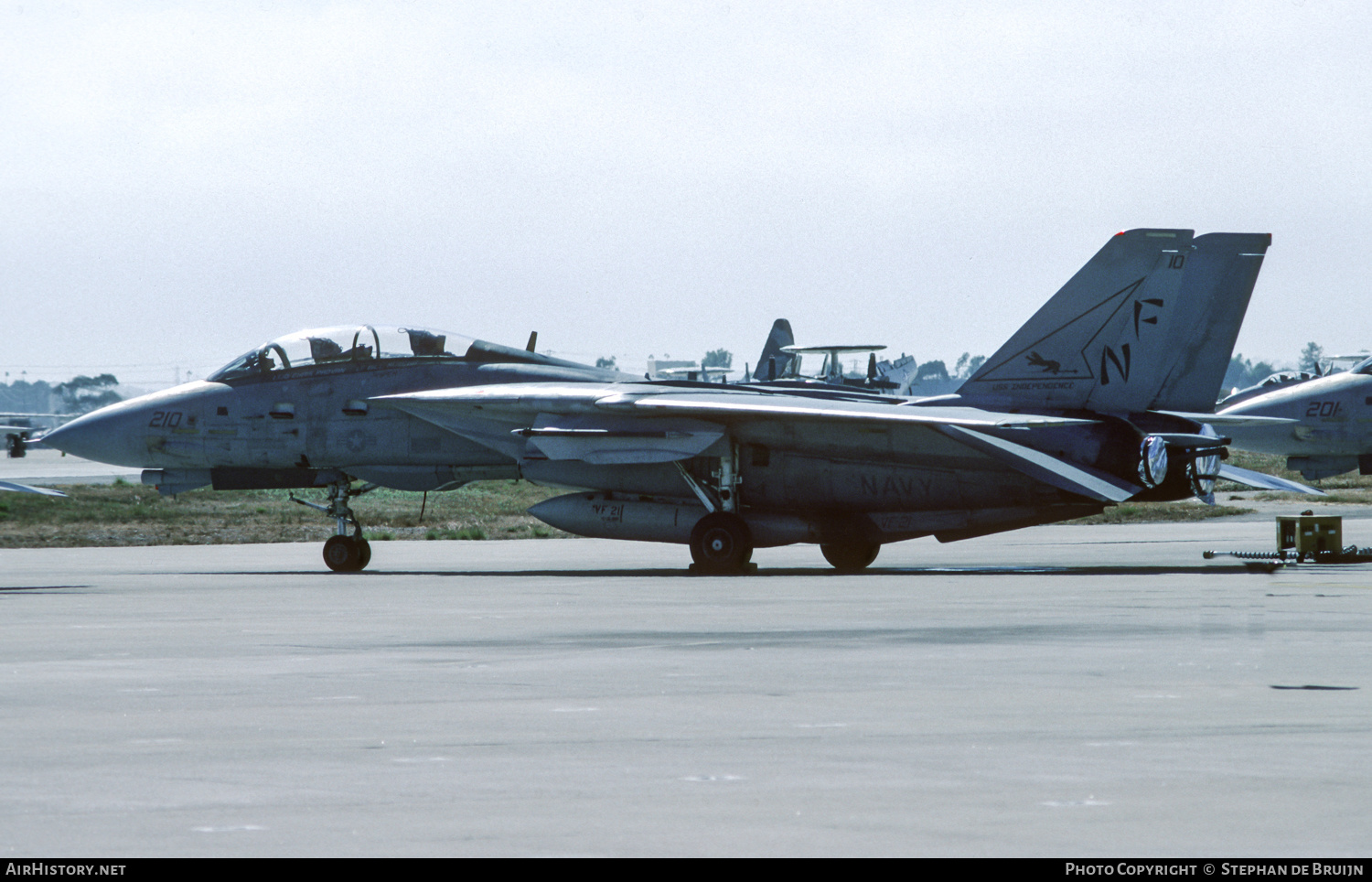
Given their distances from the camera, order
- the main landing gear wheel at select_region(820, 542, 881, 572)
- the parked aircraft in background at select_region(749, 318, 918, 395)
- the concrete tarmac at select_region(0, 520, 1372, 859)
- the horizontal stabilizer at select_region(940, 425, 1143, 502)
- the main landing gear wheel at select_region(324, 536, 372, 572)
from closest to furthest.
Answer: the concrete tarmac at select_region(0, 520, 1372, 859), the horizontal stabilizer at select_region(940, 425, 1143, 502), the main landing gear wheel at select_region(820, 542, 881, 572), the main landing gear wheel at select_region(324, 536, 372, 572), the parked aircraft in background at select_region(749, 318, 918, 395)

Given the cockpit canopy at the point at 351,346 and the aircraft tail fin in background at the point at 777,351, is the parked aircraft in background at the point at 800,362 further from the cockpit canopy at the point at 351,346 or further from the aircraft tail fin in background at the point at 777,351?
the cockpit canopy at the point at 351,346

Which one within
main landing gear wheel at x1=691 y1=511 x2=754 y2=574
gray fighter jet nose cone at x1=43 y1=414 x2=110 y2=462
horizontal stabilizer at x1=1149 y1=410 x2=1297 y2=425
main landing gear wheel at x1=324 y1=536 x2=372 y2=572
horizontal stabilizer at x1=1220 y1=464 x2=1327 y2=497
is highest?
horizontal stabilizer at x1=1149 y1=410 x2=1297 y2=425

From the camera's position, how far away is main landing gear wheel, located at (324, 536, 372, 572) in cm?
2212

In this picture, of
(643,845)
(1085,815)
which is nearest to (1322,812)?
(1085,815)

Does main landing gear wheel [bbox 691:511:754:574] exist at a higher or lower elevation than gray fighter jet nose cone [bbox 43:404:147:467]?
lower

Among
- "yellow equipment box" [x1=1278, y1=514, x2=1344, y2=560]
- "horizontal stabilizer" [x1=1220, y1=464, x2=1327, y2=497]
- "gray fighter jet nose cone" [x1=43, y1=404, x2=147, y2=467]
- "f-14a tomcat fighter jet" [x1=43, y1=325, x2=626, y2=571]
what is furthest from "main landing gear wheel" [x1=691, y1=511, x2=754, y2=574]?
"gray fighter jet nose cone" [x1=43, y1=404, x2=147, y2=467]

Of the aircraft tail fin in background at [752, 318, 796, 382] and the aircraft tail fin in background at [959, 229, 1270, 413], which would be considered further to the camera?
the aircraft tail fin in background at [752, 318, 796, 382]

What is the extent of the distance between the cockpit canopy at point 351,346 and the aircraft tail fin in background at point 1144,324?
7.96 m

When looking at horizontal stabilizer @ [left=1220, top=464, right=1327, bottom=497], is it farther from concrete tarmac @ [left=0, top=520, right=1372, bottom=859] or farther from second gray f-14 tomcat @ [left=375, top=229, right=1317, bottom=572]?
concrete tarmac @ [left=0, top=520, right=1372, bottom=859]

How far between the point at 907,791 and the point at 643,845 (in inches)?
48.7

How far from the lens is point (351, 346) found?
2300 centimetres

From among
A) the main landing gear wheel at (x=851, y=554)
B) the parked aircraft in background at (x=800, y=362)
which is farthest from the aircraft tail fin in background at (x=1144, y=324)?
the parked aircraft in background at (x=800, y=362)

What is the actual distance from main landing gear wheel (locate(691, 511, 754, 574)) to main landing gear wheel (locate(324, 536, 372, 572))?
15.3ft

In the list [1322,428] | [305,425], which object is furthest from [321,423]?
[1322,428]
